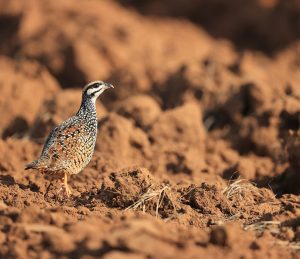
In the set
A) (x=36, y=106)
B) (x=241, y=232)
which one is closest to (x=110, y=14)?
(x=36, y=106)

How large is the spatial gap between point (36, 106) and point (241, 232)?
34.0 ft

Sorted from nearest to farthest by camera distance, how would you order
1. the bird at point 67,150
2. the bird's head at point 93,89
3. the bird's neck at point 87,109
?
Result: the bird at point 67,150, the bird's neck at point 87,109, the bird's head at point 93,89

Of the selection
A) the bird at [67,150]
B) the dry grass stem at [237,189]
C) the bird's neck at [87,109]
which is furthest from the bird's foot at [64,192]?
the dry grass stem at [237,189]

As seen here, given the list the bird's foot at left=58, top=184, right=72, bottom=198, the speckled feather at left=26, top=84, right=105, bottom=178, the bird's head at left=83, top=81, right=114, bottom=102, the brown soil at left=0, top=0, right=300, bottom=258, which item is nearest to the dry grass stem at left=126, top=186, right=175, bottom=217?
the brown soil at left=0, top=0, right=300, bottom=258

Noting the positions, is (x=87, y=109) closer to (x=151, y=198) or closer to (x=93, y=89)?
(x=93, y=89)

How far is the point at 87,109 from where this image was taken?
10.7m

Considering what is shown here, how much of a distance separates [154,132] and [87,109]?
2818 millimetres

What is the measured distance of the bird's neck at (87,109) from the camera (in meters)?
10.6

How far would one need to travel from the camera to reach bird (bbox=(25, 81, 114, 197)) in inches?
376

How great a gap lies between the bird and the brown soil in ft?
0.73

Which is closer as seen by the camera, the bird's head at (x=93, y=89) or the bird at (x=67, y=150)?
the bird at (x=67, y=150)

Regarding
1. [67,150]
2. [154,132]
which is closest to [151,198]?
[67,150]

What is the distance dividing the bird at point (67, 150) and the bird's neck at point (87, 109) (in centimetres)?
10

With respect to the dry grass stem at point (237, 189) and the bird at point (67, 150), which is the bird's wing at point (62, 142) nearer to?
the bird at point (67, 150)
